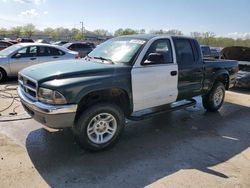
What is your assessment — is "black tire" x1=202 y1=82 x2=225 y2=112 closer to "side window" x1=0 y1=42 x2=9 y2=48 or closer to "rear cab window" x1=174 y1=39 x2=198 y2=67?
"rear cab window" x1=174 y1=39 x2=198 y2=67

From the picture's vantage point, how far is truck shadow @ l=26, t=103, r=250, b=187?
3951mm

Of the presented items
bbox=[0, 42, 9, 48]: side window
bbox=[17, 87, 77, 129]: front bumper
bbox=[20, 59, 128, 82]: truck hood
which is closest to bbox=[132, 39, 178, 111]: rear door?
bbox=[20, 59, 128, 82]: truck hood

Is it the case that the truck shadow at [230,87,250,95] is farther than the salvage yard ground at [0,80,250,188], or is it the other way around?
the truck shadow at [230,87,250,95]

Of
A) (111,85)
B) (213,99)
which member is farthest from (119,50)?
(213,99)

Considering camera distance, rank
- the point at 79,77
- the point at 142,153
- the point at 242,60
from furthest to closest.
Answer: the point at 242,60 → the point at 142,153 → the point at 79,77

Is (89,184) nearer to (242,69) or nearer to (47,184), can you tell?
(47,184)

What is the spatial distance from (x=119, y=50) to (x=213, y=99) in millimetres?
3313

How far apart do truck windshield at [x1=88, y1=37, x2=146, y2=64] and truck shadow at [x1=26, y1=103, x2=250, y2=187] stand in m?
1.55

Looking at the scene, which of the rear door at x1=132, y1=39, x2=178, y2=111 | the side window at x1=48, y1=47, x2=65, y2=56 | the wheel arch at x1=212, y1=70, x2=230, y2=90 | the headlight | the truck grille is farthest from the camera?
the side window at x1=48, y1=47, x2=65, y2=56

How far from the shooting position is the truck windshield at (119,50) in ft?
17.3

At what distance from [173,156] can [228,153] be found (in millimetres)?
1040

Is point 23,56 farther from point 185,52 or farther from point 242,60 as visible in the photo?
point 242,60

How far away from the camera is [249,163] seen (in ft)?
15.2

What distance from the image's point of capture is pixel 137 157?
4617mm
